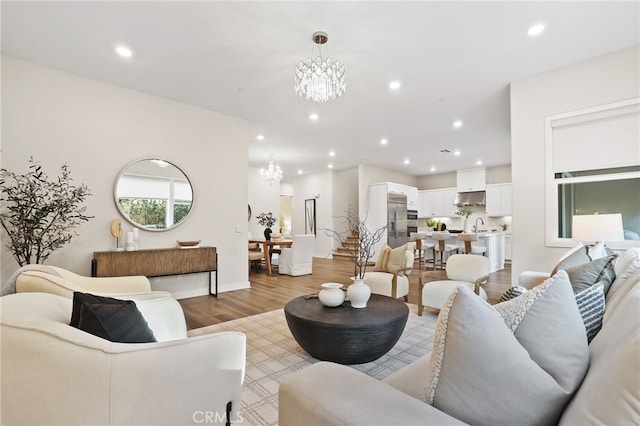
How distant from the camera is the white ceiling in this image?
8.59 ft

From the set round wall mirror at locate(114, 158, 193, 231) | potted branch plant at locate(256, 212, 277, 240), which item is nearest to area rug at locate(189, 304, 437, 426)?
round wall mirror at locate(114, 158, 193, 231)

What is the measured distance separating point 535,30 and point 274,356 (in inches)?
155

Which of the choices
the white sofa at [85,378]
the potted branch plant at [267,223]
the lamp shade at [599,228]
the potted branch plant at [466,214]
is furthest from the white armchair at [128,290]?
the potted branch plant at [466,214]

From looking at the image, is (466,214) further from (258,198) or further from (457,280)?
(258,198)

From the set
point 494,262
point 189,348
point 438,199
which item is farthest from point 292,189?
point 189,348

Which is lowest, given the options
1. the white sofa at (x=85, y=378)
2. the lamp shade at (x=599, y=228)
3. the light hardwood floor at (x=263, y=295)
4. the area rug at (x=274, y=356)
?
the light hardwood floor at (x=263, y=295)

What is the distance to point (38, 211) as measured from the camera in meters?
3.17

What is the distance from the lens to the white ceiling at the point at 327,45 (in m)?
2.62

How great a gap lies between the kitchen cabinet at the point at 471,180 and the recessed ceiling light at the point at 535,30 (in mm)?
7331

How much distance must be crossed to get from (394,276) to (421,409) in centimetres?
316

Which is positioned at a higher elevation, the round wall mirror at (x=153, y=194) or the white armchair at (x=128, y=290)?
the round wall mirror at (x=153, y=194)

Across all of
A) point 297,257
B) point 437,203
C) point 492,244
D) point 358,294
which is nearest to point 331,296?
point 358,294

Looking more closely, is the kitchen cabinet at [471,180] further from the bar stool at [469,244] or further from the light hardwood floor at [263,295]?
the light hardwood floor at [263,295]

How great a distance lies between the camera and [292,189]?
38.8 feet
